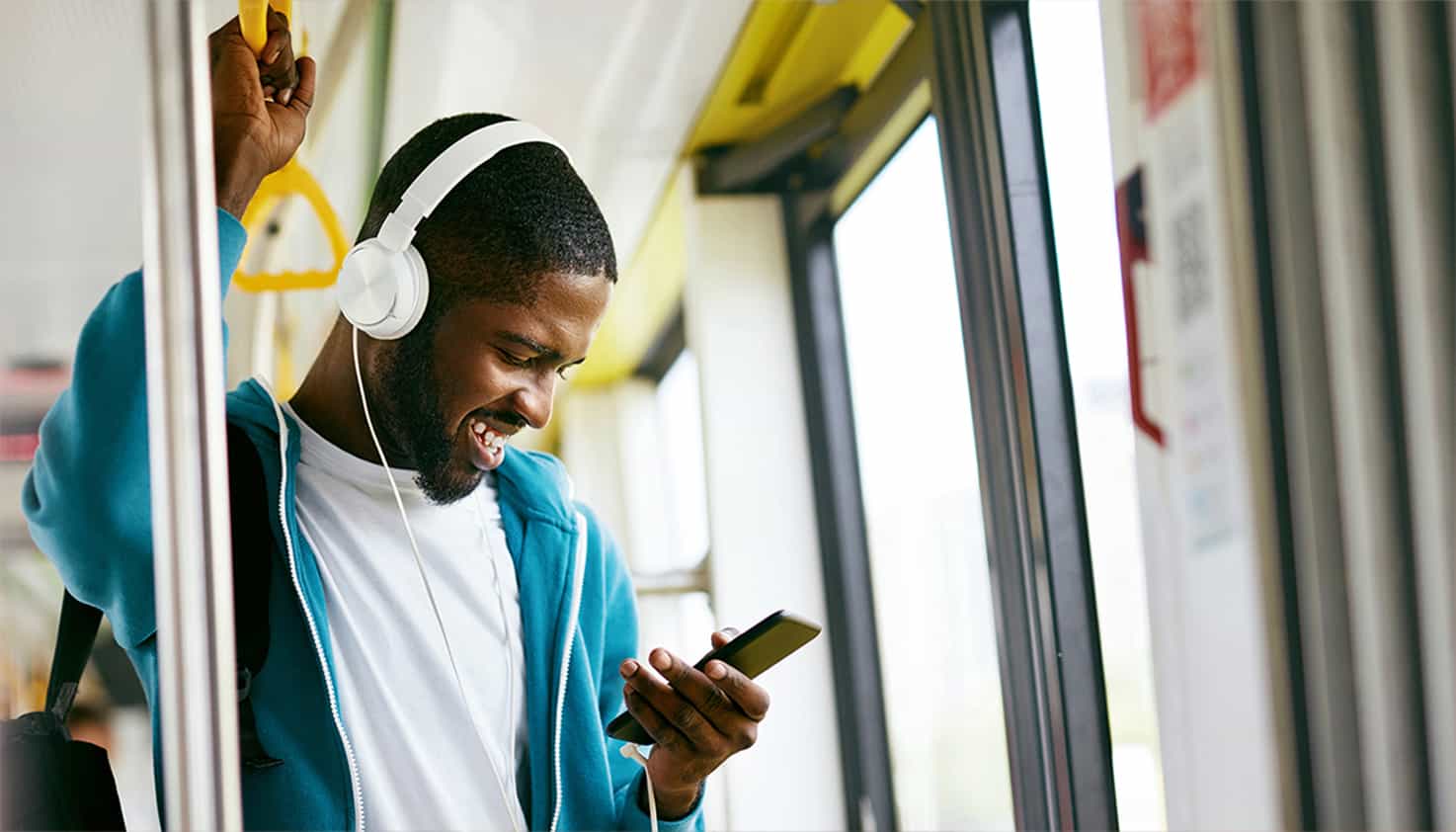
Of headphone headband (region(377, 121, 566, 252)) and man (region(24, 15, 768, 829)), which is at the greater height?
headphone headband (region(377, 121, 566, 252))

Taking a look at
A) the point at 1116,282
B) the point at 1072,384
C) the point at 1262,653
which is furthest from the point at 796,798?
the point at 1262,653

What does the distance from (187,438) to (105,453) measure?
0.18 m

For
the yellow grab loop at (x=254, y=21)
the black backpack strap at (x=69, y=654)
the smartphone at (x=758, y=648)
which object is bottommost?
the smartphone at (x=758, y=648)

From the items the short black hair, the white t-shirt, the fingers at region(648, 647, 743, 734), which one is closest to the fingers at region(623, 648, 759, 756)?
the fingers at region(648, 647, 743, 734)

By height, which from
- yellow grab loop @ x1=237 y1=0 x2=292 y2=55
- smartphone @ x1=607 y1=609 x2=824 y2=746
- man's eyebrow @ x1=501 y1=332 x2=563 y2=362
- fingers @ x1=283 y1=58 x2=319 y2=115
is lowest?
smartphone @ x1=607 y1=609 x2=824 y2=746

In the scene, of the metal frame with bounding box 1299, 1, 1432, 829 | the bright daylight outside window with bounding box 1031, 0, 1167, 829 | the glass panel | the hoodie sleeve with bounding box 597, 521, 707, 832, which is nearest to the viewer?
the metal frame with bounding box 1299, 1, 1432, 829

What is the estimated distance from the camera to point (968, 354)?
5.54 feet

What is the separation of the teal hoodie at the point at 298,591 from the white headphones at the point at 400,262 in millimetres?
115

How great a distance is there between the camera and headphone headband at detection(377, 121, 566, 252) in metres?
1.27

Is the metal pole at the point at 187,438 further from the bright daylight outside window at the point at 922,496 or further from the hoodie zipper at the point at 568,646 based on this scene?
the bright daylight outside window at the point at 922,496

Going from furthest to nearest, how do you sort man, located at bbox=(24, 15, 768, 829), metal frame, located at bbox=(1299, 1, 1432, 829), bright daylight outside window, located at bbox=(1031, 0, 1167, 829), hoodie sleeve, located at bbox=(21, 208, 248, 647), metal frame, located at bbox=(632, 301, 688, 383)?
metal frame, located at bbox=(632, 301, 688, 383), bright daylight outside window, located at bbox=(1031, 0, 1167, 829), man, located at bbox=(24, 15, 768, 829), hoodie sleeve, located at bbox=(21, 208, 248, 647), metal frame, located at bbox=(1299, 1, 1432, 829)

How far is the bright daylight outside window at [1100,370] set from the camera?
150 centimetres

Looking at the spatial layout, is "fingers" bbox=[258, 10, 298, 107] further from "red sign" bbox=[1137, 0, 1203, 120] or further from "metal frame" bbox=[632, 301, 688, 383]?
"red sign" bbox=[1137, 0, 1203, 120]

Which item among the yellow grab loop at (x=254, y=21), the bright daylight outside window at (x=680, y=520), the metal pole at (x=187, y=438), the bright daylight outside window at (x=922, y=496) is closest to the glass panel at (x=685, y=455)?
the bright daylight outside window at (x=680, y=520)
